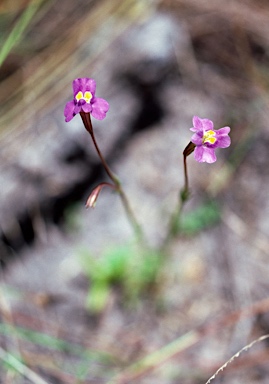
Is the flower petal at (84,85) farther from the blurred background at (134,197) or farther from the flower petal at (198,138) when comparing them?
the blurred background at (134,197)

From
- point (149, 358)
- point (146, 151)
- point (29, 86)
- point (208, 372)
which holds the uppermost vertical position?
point (29, 86)

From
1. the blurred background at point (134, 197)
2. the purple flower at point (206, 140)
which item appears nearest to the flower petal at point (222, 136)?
the purple flower at point (206, 140)

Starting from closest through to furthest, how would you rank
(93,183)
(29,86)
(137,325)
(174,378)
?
(174,378) → (137,325) → (93,183) → (29,86)

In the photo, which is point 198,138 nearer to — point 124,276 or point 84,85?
point 84,85

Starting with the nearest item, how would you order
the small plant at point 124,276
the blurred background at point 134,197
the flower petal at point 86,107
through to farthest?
the flower petal at point 86,107 < the blurred background at point 134,197 < the small plant at point 124,276

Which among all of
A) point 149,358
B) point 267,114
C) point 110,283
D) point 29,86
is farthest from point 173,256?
point 29,86

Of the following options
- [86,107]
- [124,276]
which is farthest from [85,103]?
[124,276]

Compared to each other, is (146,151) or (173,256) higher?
(146,151)

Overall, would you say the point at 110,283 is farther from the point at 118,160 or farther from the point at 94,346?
the point at 118,160
